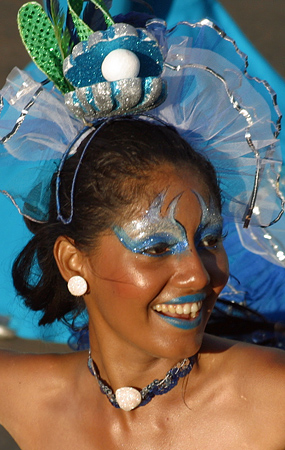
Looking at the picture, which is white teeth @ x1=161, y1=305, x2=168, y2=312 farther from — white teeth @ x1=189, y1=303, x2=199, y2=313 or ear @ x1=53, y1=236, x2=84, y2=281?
ear @ x1=53, y1=236, x2=84, y2=281

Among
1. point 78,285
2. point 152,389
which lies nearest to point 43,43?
point 78,285

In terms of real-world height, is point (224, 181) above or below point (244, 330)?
above

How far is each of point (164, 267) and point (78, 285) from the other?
343 millimetres

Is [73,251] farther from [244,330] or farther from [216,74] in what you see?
[244,330]

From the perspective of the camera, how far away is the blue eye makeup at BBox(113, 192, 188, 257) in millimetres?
1967

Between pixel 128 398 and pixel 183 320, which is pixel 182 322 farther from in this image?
pixel 128 398

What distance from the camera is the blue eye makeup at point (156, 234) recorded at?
1.97 m

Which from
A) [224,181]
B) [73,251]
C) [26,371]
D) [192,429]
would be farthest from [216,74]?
[26,371]

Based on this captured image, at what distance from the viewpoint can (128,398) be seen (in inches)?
86.4

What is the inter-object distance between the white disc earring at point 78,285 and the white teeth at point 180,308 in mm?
285

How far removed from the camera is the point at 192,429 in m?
2.16

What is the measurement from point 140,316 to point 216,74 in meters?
0.81

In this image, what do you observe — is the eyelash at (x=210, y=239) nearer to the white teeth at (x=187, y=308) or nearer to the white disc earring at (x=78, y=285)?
the white teeth at (x=187, y=308)

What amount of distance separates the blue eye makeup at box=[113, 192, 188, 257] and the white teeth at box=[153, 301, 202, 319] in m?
0.15
